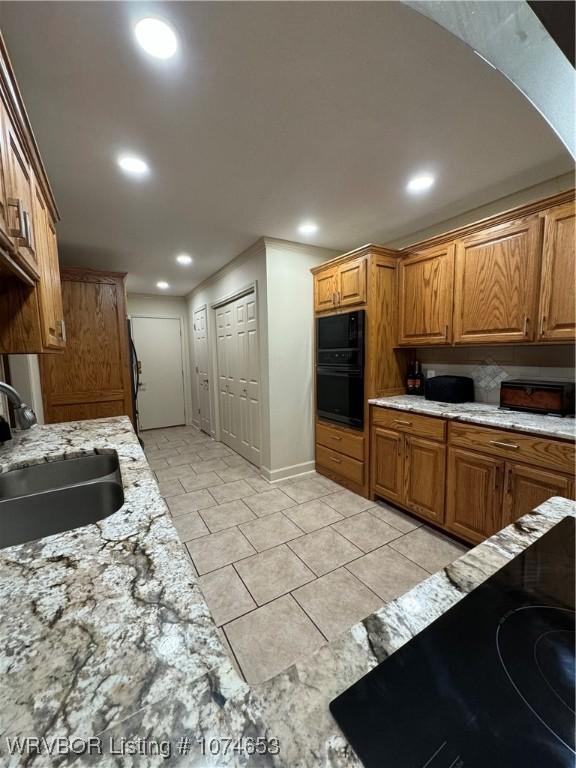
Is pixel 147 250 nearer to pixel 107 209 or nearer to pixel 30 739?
pixel 107 209

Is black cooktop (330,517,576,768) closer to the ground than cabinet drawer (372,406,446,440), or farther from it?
farther from it

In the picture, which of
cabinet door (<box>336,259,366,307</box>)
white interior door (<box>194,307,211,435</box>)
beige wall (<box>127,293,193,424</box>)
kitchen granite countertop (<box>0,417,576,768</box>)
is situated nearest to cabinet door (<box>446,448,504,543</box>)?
A: kitchen granite countertop (<box>0,417,576,768</box>)

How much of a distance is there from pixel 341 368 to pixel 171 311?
3901 millimetres

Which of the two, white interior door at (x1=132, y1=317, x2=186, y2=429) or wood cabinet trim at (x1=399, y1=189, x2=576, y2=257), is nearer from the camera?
wood cabinet trim at (x1=399, y1=189, x2=576, y2=257)

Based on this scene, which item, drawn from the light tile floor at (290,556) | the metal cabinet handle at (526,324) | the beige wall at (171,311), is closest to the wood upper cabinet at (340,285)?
the metal cabinet handle at (526,324)

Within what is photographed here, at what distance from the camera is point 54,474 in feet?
4.68

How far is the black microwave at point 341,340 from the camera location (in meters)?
2.71

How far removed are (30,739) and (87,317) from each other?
11.7 feet

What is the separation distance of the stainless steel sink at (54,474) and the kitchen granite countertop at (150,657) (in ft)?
2.18

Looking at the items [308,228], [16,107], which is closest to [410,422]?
[308,228]

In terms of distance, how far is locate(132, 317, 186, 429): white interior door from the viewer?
5438mm

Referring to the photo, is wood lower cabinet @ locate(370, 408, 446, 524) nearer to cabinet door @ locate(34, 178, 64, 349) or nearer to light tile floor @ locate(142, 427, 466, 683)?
light tile floor @ locate(142, 427, 466, 683)

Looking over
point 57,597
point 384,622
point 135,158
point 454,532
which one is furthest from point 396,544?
point 135,158

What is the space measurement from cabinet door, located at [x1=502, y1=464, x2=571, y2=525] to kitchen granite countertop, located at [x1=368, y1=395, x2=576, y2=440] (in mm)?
222
